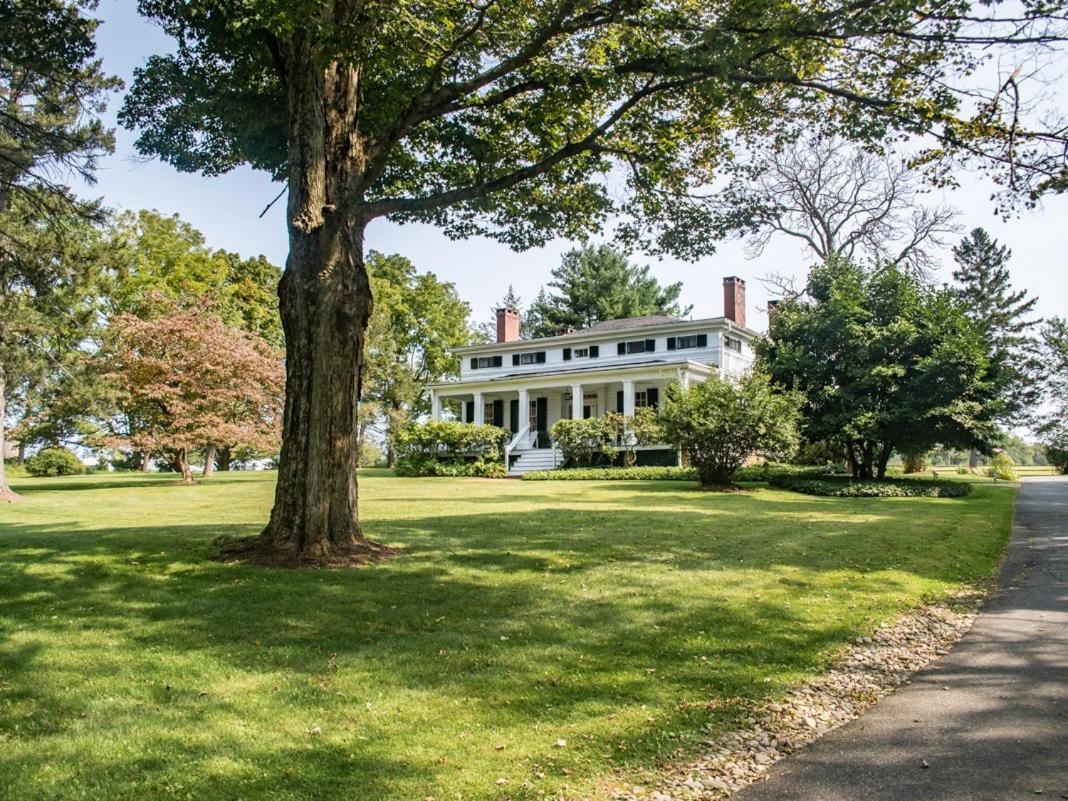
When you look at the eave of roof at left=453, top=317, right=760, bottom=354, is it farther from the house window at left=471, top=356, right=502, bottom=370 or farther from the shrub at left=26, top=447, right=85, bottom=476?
the shrub at left=26, top=447, right=85, bottom=476

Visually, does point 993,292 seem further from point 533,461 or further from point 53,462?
point 53,462

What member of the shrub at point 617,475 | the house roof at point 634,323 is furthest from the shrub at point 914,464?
Answer: the shrub at point 617,475

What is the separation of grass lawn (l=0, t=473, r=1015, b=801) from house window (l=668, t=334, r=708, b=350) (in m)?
22.4

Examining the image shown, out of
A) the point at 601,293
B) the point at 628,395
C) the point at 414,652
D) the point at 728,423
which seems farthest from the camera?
the point at 601,293

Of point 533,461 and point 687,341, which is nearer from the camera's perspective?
point 533,461

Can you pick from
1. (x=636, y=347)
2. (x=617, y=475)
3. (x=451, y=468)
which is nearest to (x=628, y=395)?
A: (x=636, y=347)

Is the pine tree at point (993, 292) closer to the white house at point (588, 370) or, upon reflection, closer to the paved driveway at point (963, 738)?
the white house at point (588, 370)

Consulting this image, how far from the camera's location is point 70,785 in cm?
325

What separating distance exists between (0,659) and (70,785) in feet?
6.93

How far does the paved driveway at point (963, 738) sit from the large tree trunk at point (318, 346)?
5504 mm

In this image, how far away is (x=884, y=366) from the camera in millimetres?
21594

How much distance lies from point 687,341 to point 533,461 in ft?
29.1

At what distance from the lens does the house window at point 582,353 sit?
3606 cm

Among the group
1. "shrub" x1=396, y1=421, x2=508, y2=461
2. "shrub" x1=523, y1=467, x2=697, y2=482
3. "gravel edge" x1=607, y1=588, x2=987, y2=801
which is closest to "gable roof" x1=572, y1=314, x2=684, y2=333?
"shrub" x1=396, y1=421, x2=508, y2=461
